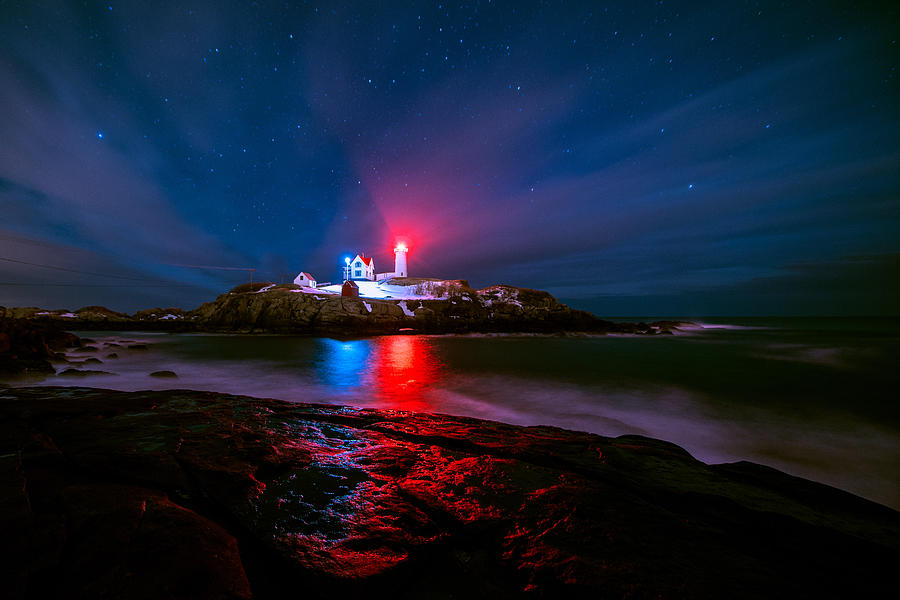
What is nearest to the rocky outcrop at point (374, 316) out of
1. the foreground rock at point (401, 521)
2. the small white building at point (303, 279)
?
the small white building at point (303, 279)

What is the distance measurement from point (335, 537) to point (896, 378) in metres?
22.5

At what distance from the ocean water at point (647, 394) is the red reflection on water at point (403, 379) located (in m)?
0.06

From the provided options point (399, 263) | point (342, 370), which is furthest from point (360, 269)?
point (342, 370)

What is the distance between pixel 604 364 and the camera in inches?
613

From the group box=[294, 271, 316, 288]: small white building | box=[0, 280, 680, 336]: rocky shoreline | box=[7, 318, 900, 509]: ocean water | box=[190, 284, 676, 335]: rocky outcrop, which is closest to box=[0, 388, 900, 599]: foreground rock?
box=[7, 318, 900, 509]: ocean water

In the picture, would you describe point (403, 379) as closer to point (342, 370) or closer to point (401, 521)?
point (342, 370)

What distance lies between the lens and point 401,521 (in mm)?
2160

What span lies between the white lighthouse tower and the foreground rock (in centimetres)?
5995

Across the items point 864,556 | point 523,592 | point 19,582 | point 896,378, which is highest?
point 19,582

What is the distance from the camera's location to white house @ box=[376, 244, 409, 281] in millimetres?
62875

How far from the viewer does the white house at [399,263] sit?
62.9m

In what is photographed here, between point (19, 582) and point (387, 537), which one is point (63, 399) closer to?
point (19, 582)

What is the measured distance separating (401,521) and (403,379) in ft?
30.7

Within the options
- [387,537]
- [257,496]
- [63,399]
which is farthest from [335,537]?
[63,399]
